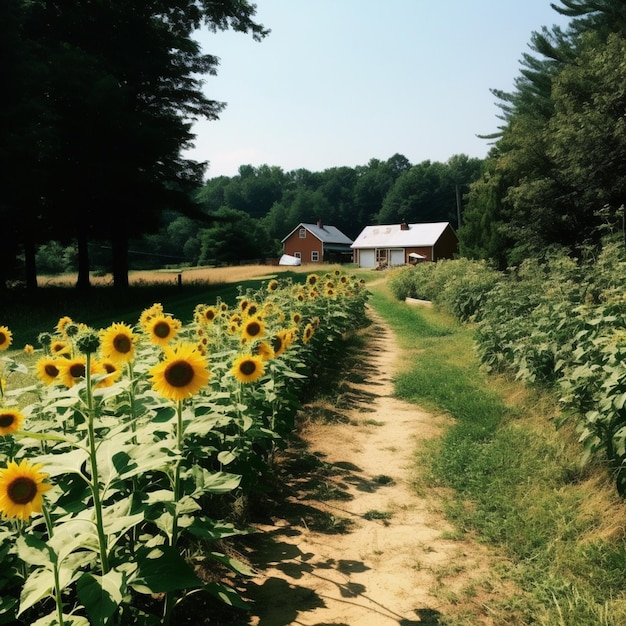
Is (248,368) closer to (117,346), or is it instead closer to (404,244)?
(117,346)

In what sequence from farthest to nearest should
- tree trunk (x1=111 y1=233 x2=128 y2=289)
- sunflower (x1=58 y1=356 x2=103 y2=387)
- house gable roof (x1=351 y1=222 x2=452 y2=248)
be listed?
house gable roof (x1=351 y1=222 x2=452 y2=248) → tree trunk (x1=111 y1=233 x2=128 y2=289) → sunflower (x1=58 y1=356 x2=103 y2=387)

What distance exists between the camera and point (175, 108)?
20.3 m

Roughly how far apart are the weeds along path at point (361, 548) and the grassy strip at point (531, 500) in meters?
0.18

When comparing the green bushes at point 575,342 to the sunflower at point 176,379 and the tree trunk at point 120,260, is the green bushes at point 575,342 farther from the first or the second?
the tree trunk at point 120,260

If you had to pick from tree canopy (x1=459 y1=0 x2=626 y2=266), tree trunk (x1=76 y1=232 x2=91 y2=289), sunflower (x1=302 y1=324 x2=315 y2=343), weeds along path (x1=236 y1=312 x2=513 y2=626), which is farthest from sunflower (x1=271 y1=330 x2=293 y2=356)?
tree trunk (x1=76 y1=232 x2=91 y2=289)

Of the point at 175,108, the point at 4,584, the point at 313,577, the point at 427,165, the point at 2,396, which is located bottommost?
the point at 313,577

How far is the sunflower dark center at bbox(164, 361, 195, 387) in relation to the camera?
2061mm

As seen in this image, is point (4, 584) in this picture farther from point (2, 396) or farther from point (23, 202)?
point (23, 202)

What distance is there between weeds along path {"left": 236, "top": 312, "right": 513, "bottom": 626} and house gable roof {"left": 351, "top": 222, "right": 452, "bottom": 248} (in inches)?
1637

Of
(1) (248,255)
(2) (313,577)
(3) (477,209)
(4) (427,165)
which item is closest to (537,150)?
(3) (477,209)

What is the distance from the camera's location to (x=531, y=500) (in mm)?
3484

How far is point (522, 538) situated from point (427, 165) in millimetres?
81993

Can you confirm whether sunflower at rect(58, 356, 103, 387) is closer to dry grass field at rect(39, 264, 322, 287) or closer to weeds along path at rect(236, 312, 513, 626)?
weeds along path at rect(236, 312, 513, 626)

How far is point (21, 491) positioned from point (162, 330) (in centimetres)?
134
